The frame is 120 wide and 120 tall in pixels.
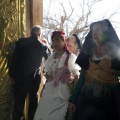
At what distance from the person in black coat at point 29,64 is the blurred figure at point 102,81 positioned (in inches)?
72.1

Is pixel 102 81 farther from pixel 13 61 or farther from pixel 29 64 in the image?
pixel 13 61

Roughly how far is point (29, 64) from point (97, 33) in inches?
82.1

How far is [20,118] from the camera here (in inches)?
220

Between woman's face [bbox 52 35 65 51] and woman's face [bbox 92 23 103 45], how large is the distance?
121 cm

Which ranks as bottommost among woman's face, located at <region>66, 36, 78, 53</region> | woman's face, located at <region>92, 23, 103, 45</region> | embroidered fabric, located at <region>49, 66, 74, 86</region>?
embroidered fabric, located at <region>49, 66, 74, 86</region>

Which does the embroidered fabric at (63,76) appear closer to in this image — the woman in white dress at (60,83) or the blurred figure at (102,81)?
the woman in white dress at (60,83)

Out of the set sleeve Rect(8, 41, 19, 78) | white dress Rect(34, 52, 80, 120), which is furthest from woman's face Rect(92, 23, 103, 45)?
sleeve Rect(8, 41, 19, 78)

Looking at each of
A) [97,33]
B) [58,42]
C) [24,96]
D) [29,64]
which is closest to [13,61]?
[29,64]

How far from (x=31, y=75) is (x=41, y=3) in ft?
5.80

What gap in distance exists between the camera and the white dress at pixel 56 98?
460 cm

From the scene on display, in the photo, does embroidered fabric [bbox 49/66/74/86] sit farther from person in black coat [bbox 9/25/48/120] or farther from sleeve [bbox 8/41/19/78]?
sleeve [bbox 8/41/19/78]

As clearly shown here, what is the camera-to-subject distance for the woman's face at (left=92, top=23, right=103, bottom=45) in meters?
3.43

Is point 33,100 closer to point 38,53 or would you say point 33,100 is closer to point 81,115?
point 38,53

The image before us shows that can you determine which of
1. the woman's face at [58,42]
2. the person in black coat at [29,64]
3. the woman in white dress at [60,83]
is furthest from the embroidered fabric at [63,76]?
the person in black coat at [29,64]
